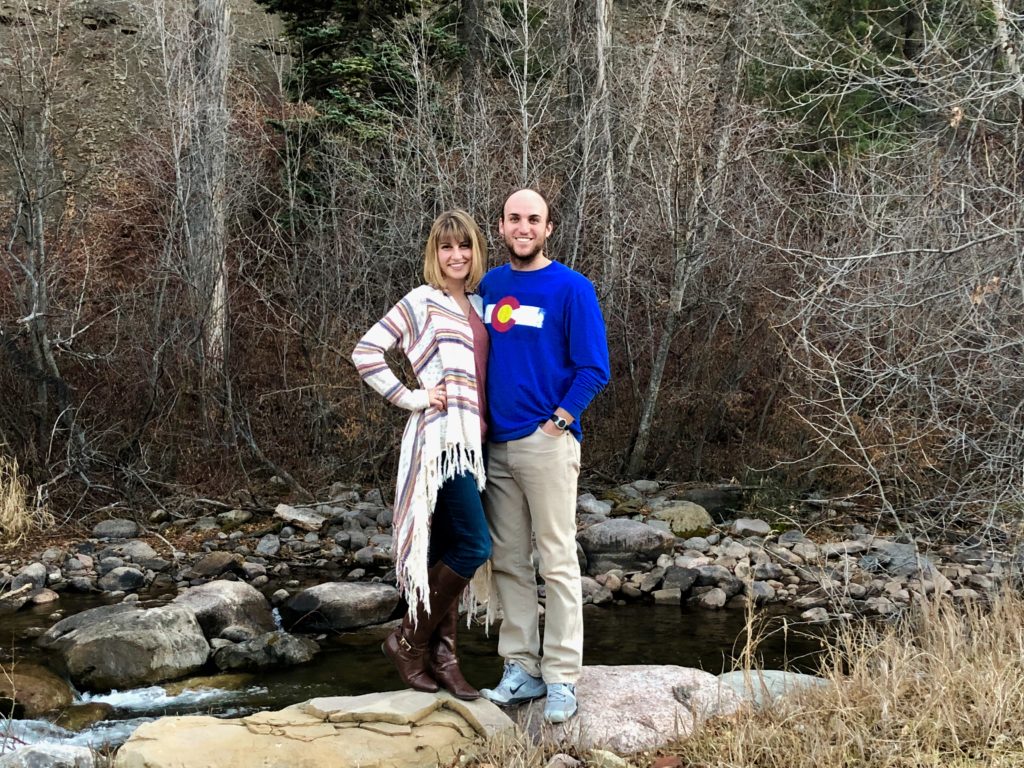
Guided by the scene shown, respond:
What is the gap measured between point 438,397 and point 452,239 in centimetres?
66

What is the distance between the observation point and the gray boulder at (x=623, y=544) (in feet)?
32.0

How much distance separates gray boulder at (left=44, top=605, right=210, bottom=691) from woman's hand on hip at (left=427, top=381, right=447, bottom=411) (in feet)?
11.4

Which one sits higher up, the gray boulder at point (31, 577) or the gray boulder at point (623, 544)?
the gray boulder at point (623, 544)

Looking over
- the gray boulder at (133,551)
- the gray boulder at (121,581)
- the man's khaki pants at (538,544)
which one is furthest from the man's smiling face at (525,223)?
the gray boulder at (133,551)

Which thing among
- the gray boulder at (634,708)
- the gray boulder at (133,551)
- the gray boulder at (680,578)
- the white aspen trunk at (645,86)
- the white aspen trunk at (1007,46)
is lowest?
the gray boulder at (133,551)


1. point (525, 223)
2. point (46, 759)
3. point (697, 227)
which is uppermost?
point (697, 227)

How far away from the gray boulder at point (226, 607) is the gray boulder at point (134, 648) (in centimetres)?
32

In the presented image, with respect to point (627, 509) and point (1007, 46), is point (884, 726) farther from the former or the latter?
point (627, 509)

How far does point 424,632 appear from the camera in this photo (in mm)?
4594

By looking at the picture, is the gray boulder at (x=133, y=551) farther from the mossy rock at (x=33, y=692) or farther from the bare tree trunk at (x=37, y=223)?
the mossy rock at (x=33, y=692)

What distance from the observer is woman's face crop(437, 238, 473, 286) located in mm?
4457

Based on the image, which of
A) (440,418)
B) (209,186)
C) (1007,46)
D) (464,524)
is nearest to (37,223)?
(209,186)

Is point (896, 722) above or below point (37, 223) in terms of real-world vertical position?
below

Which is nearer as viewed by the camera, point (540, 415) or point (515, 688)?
point (540, 415)
